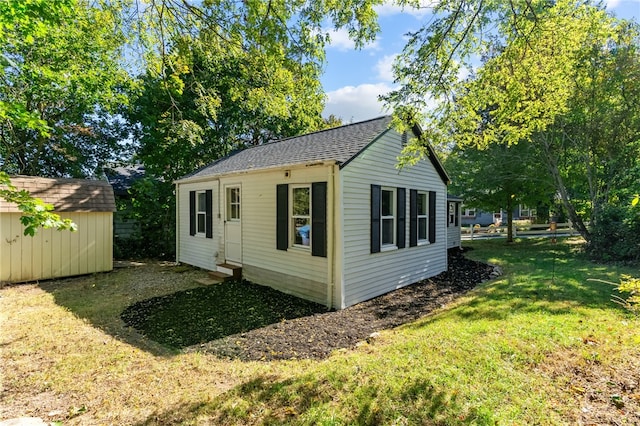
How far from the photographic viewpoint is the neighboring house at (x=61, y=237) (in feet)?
27.1

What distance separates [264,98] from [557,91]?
20.4ft

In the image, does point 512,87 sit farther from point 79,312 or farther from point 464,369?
point 79,312

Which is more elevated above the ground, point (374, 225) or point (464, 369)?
point (374, 225)

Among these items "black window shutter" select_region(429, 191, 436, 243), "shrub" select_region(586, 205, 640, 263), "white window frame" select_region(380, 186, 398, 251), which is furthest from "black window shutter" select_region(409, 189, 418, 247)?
"shrub" select_region(586, 205, 640, 263)

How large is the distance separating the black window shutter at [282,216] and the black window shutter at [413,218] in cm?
347

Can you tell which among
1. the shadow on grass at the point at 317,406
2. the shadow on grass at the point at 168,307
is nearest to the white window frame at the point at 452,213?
the shadow on grass at the point at 168,307

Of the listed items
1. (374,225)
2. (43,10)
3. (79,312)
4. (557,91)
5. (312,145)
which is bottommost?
(79,312)

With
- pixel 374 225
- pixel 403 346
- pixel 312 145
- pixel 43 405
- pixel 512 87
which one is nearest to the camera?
pixel 43 405

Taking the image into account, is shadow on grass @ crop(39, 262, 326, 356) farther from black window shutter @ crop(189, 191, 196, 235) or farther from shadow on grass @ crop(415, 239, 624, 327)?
shadow on grass @ crop(415, 239, 624, 327)

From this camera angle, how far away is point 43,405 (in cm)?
317

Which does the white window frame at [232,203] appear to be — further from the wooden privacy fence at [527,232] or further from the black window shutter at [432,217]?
the wooden privacy fence at [527,232]

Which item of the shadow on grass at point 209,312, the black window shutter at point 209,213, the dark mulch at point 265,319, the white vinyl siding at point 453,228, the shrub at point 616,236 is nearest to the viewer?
the dark mulch at point 265,319

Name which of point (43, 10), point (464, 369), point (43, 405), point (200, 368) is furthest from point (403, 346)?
point (43, 10)

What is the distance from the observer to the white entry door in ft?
29.1
